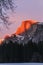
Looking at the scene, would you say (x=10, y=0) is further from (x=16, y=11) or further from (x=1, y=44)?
(x=1, y=44)

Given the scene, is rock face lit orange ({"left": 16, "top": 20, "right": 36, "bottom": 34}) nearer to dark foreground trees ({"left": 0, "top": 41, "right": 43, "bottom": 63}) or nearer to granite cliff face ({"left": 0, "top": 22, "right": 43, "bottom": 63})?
granite cliff face ({"left": 0, "top": 22, "right": 43, "bottom": 63})

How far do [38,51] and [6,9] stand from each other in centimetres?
73

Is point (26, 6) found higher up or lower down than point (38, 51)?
higher up

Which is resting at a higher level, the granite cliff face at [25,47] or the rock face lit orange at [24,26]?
the rock face lit orange at [24,26]

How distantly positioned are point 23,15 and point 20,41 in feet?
1.18

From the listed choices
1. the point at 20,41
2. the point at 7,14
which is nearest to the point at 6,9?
the point at 7,14

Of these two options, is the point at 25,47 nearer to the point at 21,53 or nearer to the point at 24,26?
the point at 21,53

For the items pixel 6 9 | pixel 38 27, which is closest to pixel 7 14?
pixel 6 9

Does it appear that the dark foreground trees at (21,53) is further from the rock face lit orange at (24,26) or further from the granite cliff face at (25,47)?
the rock face lit orange at (24,26)

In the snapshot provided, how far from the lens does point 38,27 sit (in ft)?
21.2

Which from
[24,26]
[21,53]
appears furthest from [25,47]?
[24,26]

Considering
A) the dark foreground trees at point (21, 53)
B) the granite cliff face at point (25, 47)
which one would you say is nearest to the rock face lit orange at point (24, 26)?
the granite cliff face at point (25, 47)

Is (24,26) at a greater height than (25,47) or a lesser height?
greater

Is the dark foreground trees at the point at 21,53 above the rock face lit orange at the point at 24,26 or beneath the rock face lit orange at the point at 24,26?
beneath
